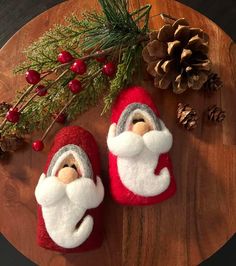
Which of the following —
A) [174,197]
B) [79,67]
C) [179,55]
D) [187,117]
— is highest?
[79,67]

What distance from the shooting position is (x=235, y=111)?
2.93ft

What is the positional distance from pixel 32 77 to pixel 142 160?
0.92 ft

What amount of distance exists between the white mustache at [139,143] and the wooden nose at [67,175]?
0.30 feet

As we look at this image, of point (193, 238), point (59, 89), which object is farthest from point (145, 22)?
point (193, 238)

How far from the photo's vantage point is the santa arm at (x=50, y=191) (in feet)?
2.51

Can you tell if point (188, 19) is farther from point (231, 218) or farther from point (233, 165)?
point (231, 218)

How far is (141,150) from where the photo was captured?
2.59 ft

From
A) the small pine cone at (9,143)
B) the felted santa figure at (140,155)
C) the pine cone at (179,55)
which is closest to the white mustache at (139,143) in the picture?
the felted santa figure at (140,155)

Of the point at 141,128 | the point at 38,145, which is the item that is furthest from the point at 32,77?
the point at 141,128

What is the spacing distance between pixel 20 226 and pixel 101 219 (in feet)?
0.59

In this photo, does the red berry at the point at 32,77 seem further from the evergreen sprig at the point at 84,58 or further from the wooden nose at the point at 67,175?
the wooden nose at the point at 67,175

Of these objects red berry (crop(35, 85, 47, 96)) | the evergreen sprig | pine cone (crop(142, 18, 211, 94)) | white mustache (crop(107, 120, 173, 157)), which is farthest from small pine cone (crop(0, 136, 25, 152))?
pine cone (crop(142, 18, 211, 94))

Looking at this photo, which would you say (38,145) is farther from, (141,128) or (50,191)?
(141,128)

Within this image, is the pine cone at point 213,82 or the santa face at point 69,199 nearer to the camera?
the santa face at point 69,199
